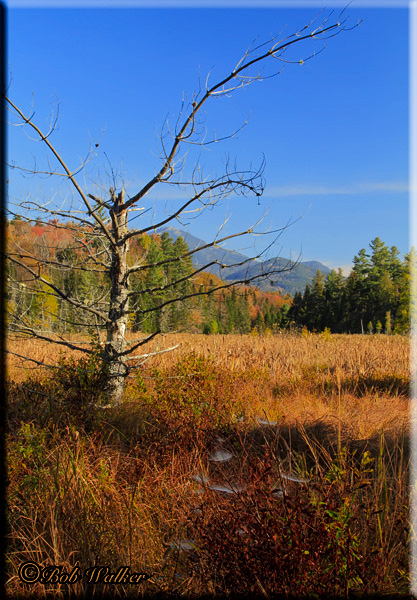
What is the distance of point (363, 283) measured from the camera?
61.0m

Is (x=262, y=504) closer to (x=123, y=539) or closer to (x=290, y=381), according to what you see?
(x=123, y=539)

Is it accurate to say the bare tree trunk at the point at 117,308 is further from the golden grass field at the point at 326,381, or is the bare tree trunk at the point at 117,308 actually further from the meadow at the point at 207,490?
the golden grass field at the point at 326,381

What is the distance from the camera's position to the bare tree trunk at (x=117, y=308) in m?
5.19

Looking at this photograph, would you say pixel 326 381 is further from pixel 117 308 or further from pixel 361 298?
pixel 361 298

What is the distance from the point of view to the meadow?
193cm

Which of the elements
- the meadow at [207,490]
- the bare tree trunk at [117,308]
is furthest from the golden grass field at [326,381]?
the bare tree trunk at [117,308]

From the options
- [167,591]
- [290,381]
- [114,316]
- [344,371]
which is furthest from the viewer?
[344,371]

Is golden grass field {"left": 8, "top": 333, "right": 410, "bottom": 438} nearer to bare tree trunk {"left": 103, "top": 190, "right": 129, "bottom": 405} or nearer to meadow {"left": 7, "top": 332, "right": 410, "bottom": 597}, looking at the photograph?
meadow {"left": 7, "top": 332, "right": 410, "bottom": 597}

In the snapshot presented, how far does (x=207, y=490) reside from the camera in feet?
8.39

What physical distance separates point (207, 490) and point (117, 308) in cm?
326

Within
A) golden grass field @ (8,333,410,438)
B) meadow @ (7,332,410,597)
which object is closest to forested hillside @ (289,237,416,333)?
golden grass field @ (8,333,410,438)

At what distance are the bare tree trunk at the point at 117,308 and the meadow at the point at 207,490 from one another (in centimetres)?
31

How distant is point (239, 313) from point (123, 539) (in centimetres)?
8245

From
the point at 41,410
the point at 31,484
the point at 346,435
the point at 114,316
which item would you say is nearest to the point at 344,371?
the point at 346,435
